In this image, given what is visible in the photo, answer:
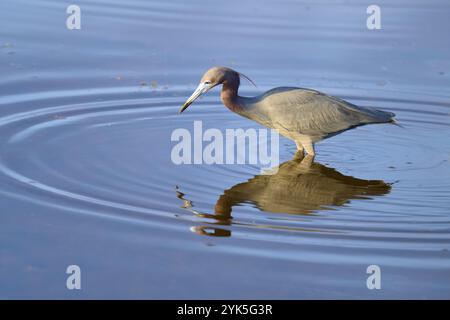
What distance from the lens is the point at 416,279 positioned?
7.24 m

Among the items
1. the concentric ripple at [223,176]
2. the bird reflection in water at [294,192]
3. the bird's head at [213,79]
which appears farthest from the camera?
the bird's head at [213,79]

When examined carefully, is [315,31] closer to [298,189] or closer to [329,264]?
[298,189]

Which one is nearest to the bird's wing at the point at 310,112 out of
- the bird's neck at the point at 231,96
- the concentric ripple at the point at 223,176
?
the bird's neck at the point at 231,96

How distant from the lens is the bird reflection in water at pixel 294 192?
859 centimetres

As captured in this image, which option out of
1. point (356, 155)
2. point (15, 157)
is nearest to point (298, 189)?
point (356, 155)

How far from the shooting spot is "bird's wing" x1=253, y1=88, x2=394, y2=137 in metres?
10.4

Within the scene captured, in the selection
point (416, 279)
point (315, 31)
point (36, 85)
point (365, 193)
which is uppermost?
point (315, 31)

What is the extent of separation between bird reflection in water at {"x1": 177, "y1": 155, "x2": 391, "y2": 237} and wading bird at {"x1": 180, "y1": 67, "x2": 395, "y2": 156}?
37cm

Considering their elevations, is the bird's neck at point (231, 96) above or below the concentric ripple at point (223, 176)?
above

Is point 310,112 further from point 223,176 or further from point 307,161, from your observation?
point 223,176

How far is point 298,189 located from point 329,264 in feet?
7.12

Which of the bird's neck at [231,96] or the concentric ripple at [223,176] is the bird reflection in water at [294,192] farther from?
the bird's neck at [231,96]

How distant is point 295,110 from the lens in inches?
412

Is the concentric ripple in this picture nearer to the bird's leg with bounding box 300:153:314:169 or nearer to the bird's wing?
the bird's leg with bounding box 300:153:314:169
